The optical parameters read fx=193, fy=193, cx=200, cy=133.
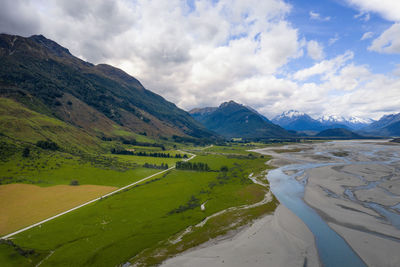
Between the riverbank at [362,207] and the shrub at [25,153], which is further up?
the shrub at [25,153]

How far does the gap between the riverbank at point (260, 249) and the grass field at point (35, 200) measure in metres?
46.1

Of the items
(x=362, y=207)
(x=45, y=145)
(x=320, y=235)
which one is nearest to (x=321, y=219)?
(x=320, y=235)

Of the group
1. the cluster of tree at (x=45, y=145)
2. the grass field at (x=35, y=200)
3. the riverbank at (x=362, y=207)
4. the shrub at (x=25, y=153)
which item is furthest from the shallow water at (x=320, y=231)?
the cluster of tree at (x=45, y=145)

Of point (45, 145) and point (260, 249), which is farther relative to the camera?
point (45, 145)

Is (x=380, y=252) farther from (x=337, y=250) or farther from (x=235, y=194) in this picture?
(x=235, y=194)

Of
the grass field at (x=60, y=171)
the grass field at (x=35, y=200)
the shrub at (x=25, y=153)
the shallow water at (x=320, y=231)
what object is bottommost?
the shallow water at (x=320, y=231)

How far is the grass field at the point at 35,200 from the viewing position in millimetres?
53594

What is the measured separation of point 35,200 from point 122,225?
4005 cm

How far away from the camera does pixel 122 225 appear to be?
50469 mm

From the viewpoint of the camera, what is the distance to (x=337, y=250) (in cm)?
3841

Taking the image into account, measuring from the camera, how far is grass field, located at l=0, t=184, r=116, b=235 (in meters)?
53.6

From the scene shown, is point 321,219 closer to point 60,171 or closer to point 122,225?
point 122,225

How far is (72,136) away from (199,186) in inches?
5559

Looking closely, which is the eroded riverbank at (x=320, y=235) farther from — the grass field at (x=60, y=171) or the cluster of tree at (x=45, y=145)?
the cluster of tree at (x=45, y=145)
